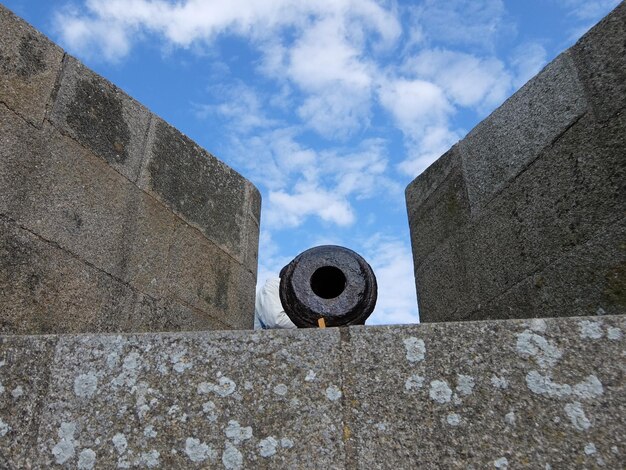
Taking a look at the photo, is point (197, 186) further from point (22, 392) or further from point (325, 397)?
point (325, 397)

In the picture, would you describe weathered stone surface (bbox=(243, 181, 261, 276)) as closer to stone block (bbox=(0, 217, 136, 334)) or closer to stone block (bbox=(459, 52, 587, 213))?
stone block (bbox=(0, 217, 136, 334))

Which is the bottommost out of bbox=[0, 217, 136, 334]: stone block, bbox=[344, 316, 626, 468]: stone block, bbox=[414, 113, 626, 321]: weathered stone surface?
bbox=[344, 316, 626, 468]: stone block

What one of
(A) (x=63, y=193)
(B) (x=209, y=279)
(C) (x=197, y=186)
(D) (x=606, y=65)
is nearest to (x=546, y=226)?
(D) (x=606, y=65)

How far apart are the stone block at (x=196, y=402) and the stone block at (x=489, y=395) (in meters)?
0.12

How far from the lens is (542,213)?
3000 millimetres

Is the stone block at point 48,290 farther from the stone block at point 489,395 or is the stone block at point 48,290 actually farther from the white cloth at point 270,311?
the white cloth at point 270,311

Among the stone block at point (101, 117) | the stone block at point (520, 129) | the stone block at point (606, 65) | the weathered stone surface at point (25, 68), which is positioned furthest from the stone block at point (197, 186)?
the stone block at point (606, 65)

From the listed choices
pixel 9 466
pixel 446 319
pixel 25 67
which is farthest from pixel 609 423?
pixel 25 67

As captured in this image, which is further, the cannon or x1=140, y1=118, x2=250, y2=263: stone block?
x1=140, y1=118, x2=250, y2=263: stone block

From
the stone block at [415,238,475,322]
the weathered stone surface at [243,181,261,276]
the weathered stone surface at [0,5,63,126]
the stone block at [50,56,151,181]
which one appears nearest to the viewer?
the weathered stone surface at [0,5,63,126]

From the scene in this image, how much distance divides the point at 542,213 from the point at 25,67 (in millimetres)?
2829

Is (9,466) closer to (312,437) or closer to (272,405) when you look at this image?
(272,405)

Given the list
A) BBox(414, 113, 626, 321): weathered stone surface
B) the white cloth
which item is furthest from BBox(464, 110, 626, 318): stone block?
the white cloth

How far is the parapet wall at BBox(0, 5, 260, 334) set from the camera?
2715 millimetres
